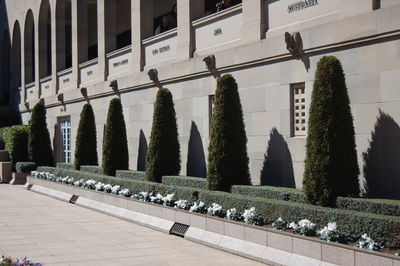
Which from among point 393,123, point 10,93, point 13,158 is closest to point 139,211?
point 393,123

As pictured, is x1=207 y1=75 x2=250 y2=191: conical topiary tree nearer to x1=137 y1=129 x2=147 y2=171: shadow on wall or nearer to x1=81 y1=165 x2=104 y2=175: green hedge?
x1=137 y1=129 x2=147 y2=171: shadow on wall

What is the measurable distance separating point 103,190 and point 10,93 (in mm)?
25166

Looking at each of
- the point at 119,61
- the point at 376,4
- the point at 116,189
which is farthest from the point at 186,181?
the point at 119,61

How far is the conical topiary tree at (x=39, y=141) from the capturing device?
27562mm

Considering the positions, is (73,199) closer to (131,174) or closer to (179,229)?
(131,174)

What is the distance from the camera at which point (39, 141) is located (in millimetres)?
27609

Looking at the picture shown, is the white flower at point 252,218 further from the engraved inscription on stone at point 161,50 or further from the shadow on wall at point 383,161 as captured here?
the engraved inscription on stone at point 161,50

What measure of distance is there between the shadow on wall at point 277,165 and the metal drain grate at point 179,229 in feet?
8.56

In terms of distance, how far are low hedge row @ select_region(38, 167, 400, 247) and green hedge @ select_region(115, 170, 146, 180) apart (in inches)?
128

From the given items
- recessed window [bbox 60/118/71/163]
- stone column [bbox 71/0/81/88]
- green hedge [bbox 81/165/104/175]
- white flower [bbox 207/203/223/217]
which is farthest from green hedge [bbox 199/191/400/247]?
recessed window [bbox 60/118/71/163]

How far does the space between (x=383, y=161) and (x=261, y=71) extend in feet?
14.4

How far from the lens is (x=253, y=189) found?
11.9 m

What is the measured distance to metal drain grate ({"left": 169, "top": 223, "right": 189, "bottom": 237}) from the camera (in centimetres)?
1205

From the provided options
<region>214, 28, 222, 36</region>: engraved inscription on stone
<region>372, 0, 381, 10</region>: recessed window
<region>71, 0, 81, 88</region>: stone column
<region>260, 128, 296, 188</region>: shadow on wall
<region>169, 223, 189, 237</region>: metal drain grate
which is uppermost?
<region>71, 0, 81, 88</region>: stone column
